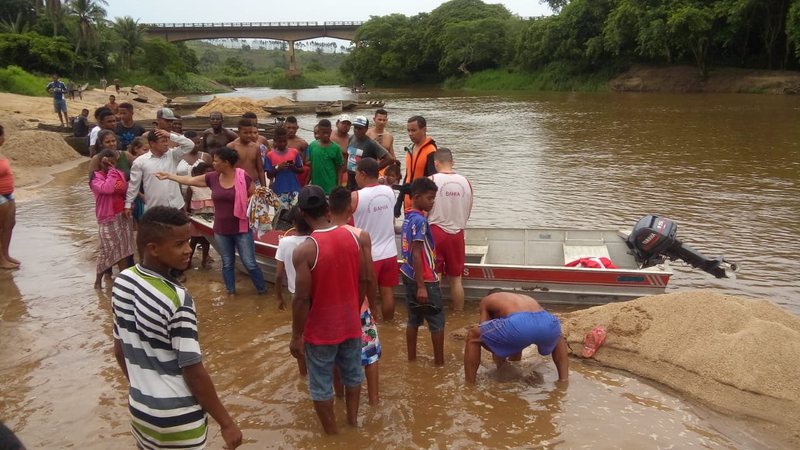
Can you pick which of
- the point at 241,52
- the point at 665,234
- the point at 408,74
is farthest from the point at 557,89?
the point at 241,52

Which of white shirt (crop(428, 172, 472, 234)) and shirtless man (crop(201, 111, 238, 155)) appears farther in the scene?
shirtless man (crop(201, 111, 238, 155))

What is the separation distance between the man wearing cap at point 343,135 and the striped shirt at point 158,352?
16.5 ft

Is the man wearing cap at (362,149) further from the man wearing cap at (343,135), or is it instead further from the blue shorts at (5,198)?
the blue shorts at (5,198)

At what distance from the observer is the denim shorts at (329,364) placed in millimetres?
3807

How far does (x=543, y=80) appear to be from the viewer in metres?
50.0

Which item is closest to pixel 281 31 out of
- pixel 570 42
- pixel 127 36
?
pixel 127 36

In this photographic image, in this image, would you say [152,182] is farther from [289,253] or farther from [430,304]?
[430,304]

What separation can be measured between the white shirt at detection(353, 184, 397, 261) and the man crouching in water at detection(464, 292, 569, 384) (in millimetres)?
1132

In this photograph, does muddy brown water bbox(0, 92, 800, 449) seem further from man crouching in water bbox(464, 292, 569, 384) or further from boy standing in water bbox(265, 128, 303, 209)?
boy standing in water bbox(265, 128, 303, 209)

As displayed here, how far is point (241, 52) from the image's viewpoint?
6949 inches

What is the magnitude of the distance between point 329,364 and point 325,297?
0.46 meters

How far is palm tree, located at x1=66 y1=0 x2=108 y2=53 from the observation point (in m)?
51.0

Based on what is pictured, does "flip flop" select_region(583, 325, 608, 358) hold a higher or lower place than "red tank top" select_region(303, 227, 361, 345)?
lower

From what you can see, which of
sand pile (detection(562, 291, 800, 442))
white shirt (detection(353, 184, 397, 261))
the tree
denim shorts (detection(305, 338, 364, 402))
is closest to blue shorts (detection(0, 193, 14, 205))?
white shirt (detection(353, 184, 397, 261))
